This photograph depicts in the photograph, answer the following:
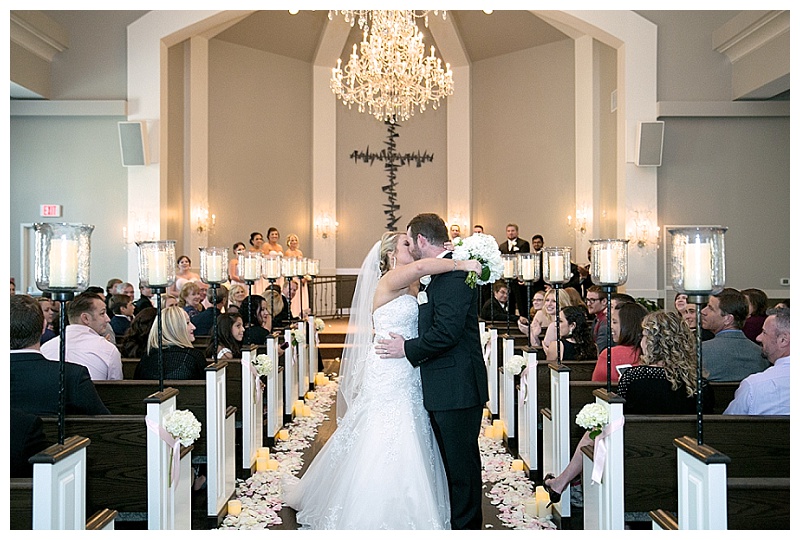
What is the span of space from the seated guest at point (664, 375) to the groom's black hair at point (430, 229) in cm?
119

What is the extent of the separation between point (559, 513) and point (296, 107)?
1333 cm

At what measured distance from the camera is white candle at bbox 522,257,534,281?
6.83m

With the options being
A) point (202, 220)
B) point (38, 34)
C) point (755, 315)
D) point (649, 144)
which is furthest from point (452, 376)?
point (202, 220)

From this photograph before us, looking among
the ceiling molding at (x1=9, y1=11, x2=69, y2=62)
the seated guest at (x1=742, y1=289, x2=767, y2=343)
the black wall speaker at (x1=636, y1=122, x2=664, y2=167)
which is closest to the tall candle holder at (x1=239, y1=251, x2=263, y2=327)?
the seated guest at (x1=742, y1=289, x2=767, y2=343)

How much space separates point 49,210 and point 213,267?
8.29 meters

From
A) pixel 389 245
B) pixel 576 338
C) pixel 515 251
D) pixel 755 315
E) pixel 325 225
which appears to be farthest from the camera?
pixel 325 225

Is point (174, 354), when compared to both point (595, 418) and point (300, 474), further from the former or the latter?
point (595, 418)

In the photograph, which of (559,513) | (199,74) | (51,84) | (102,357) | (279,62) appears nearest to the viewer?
(559,513)

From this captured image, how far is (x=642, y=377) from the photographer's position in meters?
4.12

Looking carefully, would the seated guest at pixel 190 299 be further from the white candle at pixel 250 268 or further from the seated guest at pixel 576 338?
the seated guest at pixel 576 338

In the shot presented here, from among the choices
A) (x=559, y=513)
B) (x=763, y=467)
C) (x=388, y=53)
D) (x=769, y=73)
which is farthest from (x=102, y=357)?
(x=769, y=73)

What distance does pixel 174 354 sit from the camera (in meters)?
5.24

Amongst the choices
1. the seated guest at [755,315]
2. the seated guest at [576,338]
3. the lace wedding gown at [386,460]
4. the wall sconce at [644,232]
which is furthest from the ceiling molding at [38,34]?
the seated guest at [755,315]

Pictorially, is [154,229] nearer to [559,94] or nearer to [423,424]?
[559,94]
